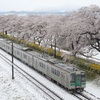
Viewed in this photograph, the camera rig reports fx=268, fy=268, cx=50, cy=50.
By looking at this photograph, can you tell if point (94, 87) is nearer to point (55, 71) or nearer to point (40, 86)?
point (55, 71)

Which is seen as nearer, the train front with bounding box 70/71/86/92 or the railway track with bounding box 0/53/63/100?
the railway track with bounding box 0/53/63/100

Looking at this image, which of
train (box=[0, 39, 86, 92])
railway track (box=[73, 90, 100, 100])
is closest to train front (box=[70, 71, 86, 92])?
train (box=[0, 39, 86, 92])

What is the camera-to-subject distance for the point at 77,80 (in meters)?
26.5

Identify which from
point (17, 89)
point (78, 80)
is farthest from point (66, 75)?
point (17, 89)

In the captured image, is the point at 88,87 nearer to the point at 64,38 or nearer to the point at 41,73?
the point at 41,73

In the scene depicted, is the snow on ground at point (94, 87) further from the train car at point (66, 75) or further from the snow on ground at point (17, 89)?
the snow on ground at point (17, 89)

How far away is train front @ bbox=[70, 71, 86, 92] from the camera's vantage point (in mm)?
26141

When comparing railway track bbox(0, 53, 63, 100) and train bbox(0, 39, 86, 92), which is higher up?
train bbox(0, 39, 86, 92)

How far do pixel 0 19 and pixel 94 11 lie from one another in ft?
241

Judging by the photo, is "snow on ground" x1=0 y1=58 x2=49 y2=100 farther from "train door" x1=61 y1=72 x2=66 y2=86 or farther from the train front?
the train front

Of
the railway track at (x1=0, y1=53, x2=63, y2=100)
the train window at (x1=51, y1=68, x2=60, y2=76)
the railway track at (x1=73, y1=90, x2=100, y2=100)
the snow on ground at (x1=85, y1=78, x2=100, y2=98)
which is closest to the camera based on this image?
the railway track at (x1=73, y1=90, x2=100, y2=100)

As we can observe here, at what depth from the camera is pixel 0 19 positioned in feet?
341

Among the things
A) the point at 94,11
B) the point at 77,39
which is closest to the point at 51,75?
the point at 77,39

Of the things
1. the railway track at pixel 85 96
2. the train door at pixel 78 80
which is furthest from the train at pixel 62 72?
the railway track at pixel 85 96
